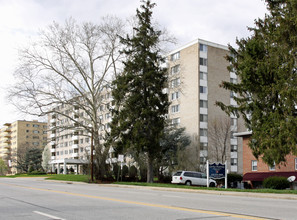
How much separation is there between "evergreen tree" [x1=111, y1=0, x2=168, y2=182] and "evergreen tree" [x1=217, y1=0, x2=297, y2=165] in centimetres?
952

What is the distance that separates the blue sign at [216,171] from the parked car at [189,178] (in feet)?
39.3

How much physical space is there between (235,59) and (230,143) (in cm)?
3757

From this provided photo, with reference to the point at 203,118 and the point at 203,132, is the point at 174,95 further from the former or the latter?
the point at 203,132

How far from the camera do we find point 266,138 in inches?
942

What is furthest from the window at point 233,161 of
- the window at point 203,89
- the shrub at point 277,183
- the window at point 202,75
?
the shrub at point 277,183

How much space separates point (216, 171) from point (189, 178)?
1278 centimetres

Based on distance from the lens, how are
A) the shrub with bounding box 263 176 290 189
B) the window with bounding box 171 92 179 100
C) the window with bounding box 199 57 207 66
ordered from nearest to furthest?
the shrub with bounding box 263 176 290 189, the window with bounding box 199 57 207 66, the window with bounding box 171 92 179 100

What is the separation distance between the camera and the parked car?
1445 inches

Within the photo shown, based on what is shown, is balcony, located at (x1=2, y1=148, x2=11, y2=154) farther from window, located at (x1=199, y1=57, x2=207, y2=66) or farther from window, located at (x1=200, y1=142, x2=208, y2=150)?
window, located at (x1=199, y1=57, x2=207, y2=66)

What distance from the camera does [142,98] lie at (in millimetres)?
34969

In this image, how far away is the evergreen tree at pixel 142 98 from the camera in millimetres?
34469

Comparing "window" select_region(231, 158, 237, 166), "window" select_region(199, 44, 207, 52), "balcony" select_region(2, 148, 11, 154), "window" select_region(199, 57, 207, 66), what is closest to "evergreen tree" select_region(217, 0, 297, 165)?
"window" select_region(199, 57, 207, 66)

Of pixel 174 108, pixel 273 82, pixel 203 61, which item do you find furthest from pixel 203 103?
pixel 273 82

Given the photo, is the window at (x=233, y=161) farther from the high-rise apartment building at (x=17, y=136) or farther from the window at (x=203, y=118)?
the high-rise apartment building at (x=17, y=136)
